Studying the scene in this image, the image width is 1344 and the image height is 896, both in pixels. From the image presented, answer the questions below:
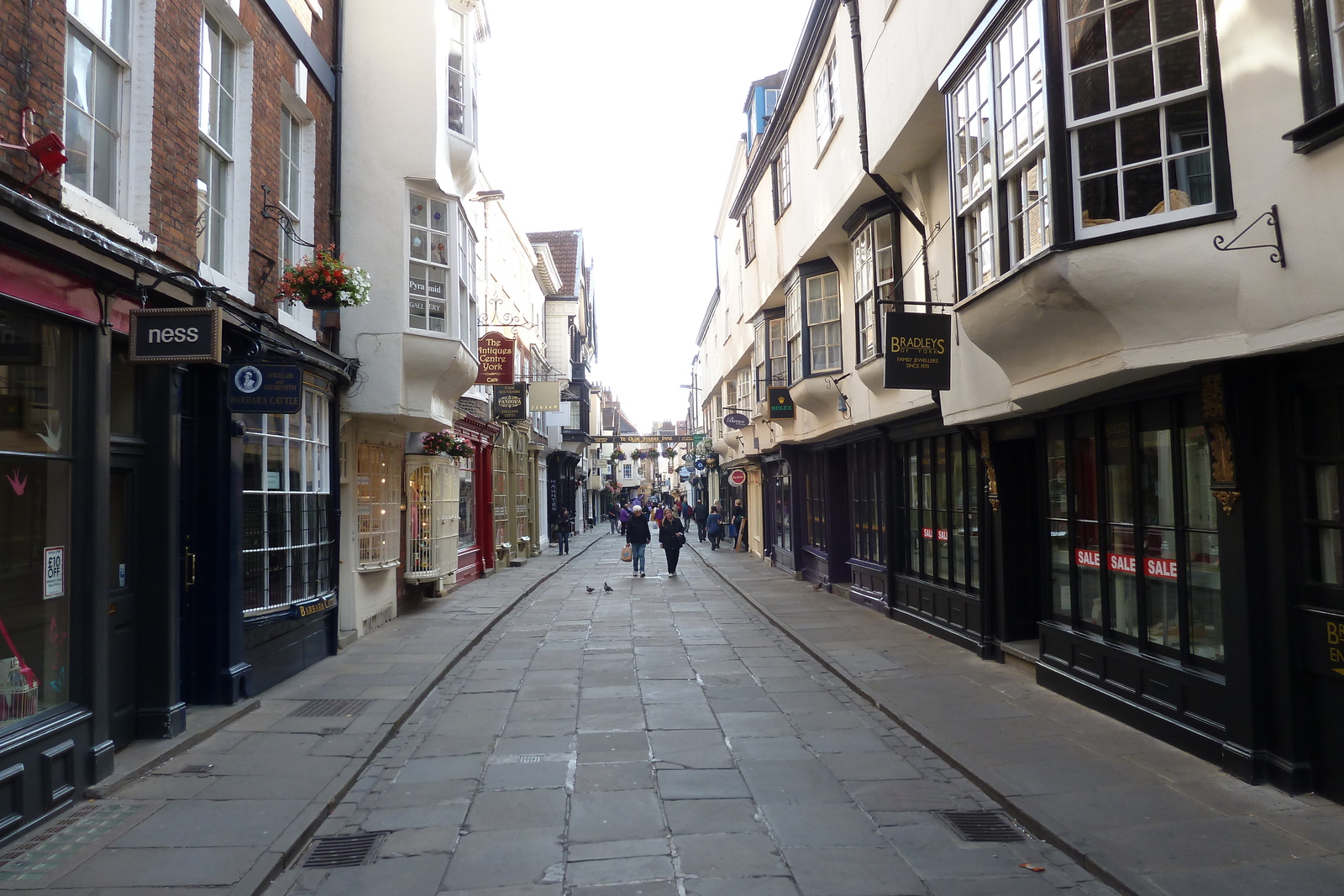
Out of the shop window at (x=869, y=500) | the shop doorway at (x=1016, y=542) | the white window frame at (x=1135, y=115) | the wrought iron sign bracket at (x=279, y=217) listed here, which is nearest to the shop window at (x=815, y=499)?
the shop window at (x=869, y=500)

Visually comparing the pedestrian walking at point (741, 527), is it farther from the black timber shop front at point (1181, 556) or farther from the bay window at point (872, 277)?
the black timber shop front at point (1181, 556)

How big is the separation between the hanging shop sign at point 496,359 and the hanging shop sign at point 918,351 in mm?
10247

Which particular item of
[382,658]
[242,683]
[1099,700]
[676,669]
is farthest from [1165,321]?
[382,658]

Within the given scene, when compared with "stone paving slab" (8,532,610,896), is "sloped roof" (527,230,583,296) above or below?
above

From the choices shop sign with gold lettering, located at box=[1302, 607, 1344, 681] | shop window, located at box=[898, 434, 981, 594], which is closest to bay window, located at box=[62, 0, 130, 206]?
shop sign with gold lettering, located at box=[1302, 607, 1344, 681]

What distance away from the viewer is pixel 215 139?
898 centimetres

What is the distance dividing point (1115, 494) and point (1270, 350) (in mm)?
2624

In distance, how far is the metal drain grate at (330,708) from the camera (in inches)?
333

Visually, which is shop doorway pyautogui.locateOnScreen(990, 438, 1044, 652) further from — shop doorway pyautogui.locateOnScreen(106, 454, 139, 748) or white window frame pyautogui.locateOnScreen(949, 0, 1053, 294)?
shop doorway pyautogui.locateOnScreen(106, 454, 139, 748)

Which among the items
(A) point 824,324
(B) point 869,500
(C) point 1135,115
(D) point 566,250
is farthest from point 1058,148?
(D) point 566,250

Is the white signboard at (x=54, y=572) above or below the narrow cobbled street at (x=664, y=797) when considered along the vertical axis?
above

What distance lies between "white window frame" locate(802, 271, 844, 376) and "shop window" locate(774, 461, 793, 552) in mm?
5866

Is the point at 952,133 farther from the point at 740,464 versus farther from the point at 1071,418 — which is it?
the point at 740,464

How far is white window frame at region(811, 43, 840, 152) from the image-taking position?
1423 cm
